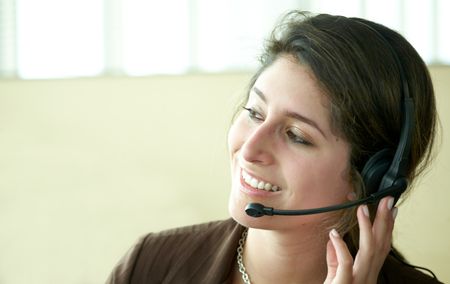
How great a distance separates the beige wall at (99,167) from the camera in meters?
2.00

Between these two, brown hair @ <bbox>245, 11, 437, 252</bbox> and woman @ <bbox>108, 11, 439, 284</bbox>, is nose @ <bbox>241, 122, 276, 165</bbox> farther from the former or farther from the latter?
brown hair @ <bbox>245, 11, 437, 252</bbox>

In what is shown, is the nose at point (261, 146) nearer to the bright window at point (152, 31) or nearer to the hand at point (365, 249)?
the hand at point (365, 249)

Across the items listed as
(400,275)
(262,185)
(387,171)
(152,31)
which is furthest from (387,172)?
(152,31)

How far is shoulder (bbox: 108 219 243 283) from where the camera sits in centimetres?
139

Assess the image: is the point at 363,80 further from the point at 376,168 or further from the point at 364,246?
the point at 364,246

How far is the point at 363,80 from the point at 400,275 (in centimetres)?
50

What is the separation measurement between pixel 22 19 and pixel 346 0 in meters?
1.03

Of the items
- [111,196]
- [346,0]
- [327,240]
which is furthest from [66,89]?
[327,240]

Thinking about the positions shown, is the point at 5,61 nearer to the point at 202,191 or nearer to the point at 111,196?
the point at 111,196

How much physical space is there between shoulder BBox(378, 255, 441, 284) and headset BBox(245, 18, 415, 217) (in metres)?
0.29

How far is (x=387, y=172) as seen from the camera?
3.92 ft

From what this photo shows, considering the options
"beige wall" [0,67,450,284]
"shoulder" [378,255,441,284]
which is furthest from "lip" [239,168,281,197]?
"beige wall" [0,67,450,284]

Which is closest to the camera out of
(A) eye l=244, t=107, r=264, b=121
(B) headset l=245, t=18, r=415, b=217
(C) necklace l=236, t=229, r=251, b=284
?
(B) headset l=245, t=18, r=415, b=217

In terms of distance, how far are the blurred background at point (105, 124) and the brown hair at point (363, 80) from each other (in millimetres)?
733
